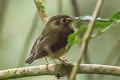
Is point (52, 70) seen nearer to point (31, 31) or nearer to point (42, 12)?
point (31, 31)

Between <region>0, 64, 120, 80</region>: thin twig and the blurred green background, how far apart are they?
1.31 feet

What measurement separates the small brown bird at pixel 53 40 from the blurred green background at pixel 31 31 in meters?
0.19

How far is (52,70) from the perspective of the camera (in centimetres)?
219

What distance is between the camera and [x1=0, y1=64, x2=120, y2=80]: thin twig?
189 centimetres

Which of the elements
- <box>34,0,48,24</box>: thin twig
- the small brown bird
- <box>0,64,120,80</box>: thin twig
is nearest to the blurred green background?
<box>34,0,48,24</box>: thin twig

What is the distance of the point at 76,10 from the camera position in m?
2.61

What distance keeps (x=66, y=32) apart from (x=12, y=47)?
1156 mm

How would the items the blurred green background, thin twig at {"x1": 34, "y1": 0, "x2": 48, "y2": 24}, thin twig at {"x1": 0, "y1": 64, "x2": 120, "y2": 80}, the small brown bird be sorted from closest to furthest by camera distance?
Answer: 1. thin twig at {"x1": 0, "y1": 64, "x2": 120, "y2": 80}
2. the small brown bird
3. thin twig at {"x1": 34, "y1": 0, "x2": 48, "y2": 24}
4. the blurred green background

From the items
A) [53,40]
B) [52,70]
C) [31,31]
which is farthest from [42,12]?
[52,70]

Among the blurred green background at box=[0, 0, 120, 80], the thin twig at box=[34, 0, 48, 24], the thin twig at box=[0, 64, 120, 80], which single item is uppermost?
the thin twig at box=[0, 64, 120, 80]

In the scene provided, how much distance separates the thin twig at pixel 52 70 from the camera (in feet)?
6.20

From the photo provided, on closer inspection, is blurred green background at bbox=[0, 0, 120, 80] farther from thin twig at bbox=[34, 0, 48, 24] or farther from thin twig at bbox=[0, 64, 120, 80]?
thin twig at bbox=[0, 64, 120, 80]

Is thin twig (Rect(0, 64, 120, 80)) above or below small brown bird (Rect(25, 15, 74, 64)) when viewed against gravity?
above

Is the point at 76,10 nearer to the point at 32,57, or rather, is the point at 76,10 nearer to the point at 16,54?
the point at 32,57
